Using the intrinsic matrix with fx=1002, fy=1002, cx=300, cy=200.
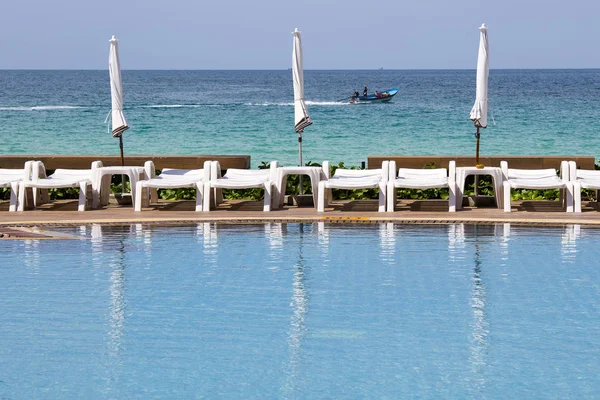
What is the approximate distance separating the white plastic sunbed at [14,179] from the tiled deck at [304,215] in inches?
8.8

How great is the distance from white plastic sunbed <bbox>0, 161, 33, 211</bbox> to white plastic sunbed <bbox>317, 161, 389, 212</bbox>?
4.18 metres

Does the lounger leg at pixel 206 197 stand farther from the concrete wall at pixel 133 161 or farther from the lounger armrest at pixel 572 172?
the lounger armrest at pixel 572 172

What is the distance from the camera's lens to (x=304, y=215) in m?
13.5

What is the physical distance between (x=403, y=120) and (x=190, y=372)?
52.5m

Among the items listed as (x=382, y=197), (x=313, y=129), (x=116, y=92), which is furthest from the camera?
(x=313, y=129)

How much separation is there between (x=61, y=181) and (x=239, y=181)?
8.25 feet

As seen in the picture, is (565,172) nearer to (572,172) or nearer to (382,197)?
(572,172)

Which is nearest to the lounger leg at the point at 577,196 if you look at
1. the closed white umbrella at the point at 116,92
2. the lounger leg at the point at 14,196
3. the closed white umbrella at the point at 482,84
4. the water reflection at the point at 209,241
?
the closed white umbrella at the point at 482,84

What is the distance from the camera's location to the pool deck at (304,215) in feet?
43.0

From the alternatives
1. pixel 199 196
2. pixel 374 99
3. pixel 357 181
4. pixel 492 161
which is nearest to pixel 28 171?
pixel 199 196

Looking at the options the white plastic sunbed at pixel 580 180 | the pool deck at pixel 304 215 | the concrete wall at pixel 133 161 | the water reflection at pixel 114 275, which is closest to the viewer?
the water reflection at pixel 114 275

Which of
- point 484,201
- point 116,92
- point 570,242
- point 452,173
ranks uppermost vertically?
point 116,92

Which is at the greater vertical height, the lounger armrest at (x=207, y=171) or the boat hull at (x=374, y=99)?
the boat hull at (x=374, y=99)

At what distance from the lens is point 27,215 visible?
13789 mm
